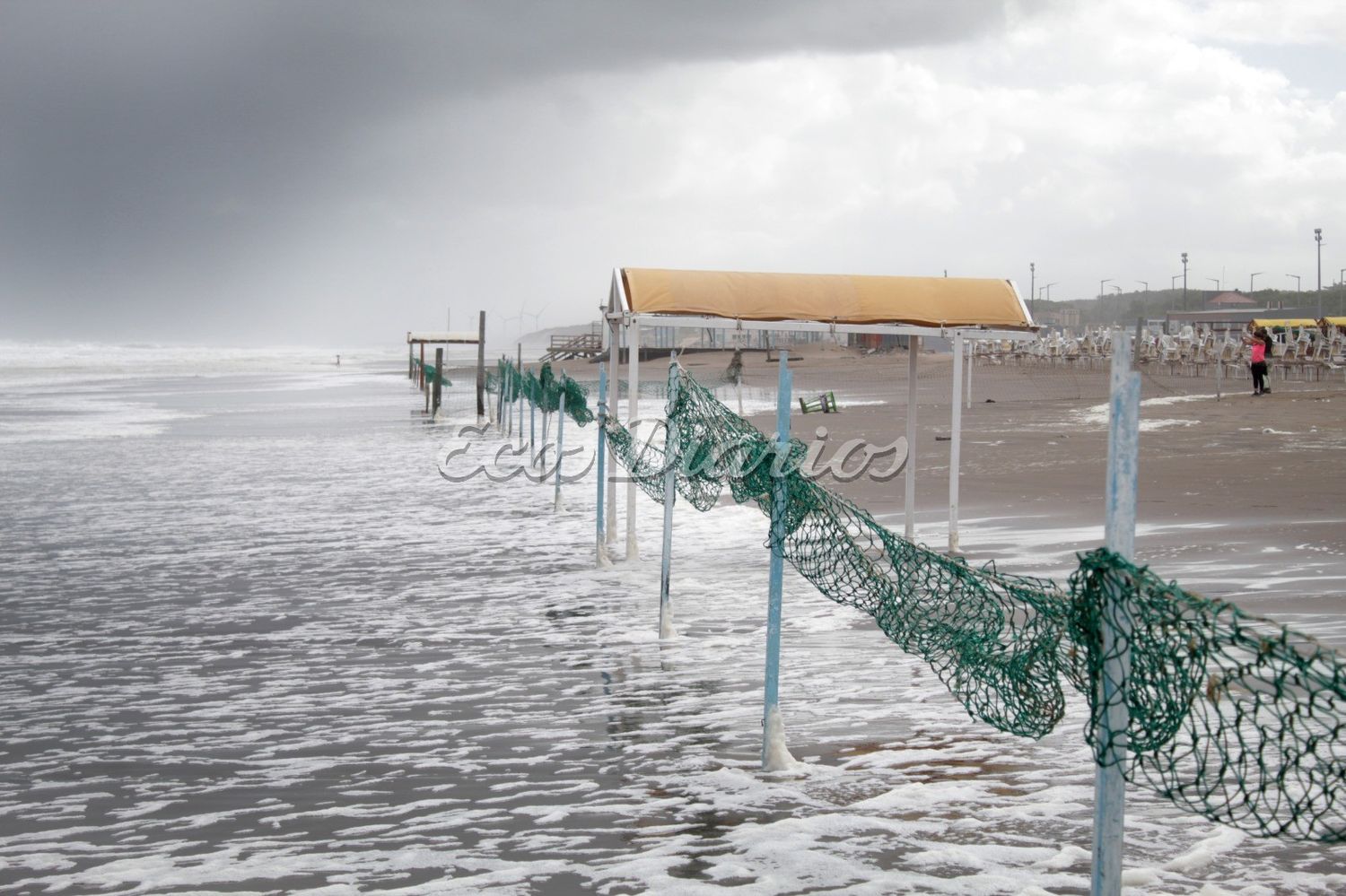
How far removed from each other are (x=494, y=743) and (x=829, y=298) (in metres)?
6.61

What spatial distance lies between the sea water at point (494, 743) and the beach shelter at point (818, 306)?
2200 millimetres

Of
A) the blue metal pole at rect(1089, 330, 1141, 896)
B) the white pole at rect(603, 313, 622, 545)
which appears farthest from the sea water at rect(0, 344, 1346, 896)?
the blue metal pole at rect(1089, 330, 1141, 896)

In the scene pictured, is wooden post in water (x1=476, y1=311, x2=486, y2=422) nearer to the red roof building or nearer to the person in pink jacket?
the person in pink jacket

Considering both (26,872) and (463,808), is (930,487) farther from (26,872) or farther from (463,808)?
(26,872)

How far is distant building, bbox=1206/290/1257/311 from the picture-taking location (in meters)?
147

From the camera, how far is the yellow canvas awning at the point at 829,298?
39.8ft

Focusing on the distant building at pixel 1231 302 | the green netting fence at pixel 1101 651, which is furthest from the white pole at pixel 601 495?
the distant building at pixel 1231 302

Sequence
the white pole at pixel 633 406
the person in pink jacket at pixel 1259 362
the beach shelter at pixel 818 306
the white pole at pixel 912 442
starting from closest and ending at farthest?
1. the white pole at pixel 633 406
2. the beach shelter at pixel 818 306
3. the white pole at pixel 912 442
4. the person in pink jacket at pixel 1259 362

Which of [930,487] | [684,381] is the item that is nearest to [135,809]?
[684,381]

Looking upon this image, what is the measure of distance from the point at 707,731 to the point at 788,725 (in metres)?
0.45

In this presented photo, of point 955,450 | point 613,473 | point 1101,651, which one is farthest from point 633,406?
point 1101,651

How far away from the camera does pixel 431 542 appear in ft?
49.7

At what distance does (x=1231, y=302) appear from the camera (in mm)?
152000

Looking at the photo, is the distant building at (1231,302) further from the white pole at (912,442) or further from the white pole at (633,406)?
the white pole at (633,406)
